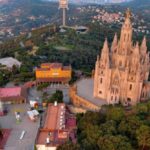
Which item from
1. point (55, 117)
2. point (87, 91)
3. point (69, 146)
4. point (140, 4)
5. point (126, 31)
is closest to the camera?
point (69, 146)

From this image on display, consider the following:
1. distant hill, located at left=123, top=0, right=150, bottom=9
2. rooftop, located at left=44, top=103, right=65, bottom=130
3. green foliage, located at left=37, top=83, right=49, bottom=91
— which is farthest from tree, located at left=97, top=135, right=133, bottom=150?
distant hill, located at left=123, top=0, right=150, bottom=9

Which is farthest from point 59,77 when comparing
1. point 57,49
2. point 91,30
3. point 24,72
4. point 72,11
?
point 72,11

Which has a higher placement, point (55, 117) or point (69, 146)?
point (69, 146)

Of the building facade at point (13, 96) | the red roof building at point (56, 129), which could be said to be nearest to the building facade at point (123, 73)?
the red roof building at point (56, 129)

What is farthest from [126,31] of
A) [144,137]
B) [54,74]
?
[54,74]

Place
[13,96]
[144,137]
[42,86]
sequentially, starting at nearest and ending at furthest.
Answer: [144,137], [13,96], [42,86]

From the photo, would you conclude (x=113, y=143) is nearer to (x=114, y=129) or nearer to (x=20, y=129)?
(x=114, y=129)
